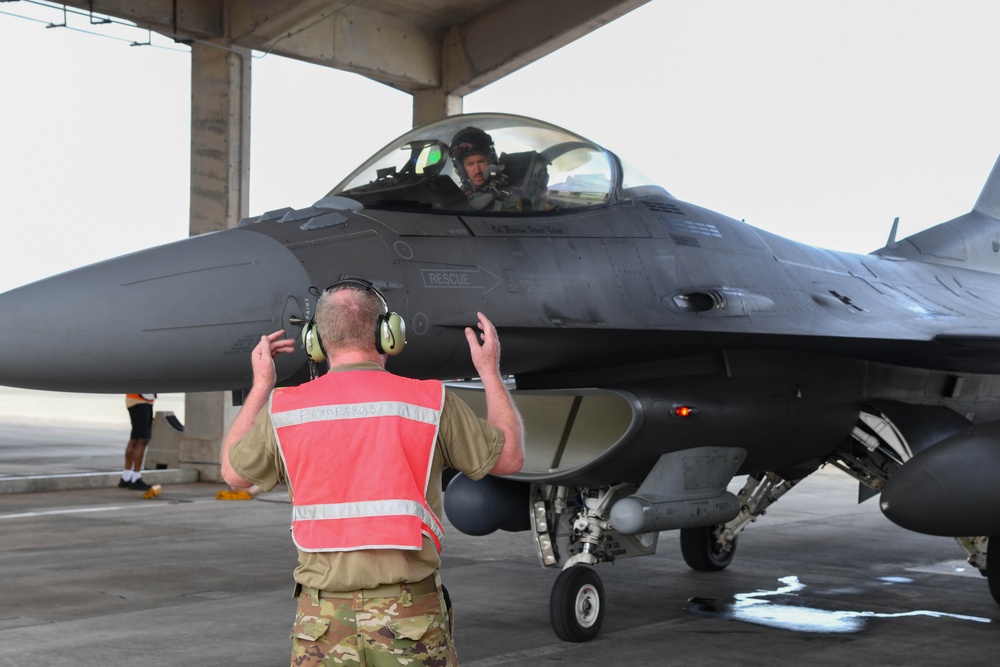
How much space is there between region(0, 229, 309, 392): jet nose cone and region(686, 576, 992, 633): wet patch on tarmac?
3.26 m

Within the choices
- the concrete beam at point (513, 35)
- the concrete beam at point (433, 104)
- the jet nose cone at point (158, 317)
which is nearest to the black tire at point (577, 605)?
the jet nose cone at point (158, 317)

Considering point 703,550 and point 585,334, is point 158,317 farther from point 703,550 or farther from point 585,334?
point 703,550

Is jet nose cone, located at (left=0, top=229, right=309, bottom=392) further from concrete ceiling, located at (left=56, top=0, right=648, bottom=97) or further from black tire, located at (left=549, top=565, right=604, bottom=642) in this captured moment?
concrete ceiling, located at (left=56, top=0, right=648, bottom=97)

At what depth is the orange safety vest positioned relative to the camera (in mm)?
2742

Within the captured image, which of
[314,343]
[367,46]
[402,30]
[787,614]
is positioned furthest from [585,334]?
[402,30]

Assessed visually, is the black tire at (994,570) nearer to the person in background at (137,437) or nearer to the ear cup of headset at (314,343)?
the ear cup of headset at (314,343)

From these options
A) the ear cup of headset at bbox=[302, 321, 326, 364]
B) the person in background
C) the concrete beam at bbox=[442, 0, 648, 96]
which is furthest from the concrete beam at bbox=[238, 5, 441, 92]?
the ear cup of headset at bbox=[302, 321, 326, 364]

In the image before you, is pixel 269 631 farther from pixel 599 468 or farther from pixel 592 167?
pixel 592 167

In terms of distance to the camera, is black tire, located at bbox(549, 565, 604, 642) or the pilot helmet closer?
the pilot helmet

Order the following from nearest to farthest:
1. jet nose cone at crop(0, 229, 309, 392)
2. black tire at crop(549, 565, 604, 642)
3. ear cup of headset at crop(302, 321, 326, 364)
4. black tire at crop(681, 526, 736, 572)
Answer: ear cup of headset at crop(302, 321, 326, 364) < jet nose cone at crop(0, 229, 309, 392) < black tire at crop(549, 565, 604, 642) < black tire at crop(681, 526, 736, 572)

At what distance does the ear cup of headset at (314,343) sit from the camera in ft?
9.68

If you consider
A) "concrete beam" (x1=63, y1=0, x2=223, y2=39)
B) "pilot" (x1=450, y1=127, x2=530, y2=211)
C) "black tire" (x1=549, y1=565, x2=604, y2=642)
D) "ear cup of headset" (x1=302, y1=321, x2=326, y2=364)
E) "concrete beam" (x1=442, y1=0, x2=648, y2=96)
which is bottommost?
"black tire" (x1=549, y1=565, x2=604, y2=642)

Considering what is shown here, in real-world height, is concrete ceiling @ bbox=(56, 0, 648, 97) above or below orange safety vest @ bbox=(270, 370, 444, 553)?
above

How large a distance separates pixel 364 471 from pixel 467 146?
2981 mm
